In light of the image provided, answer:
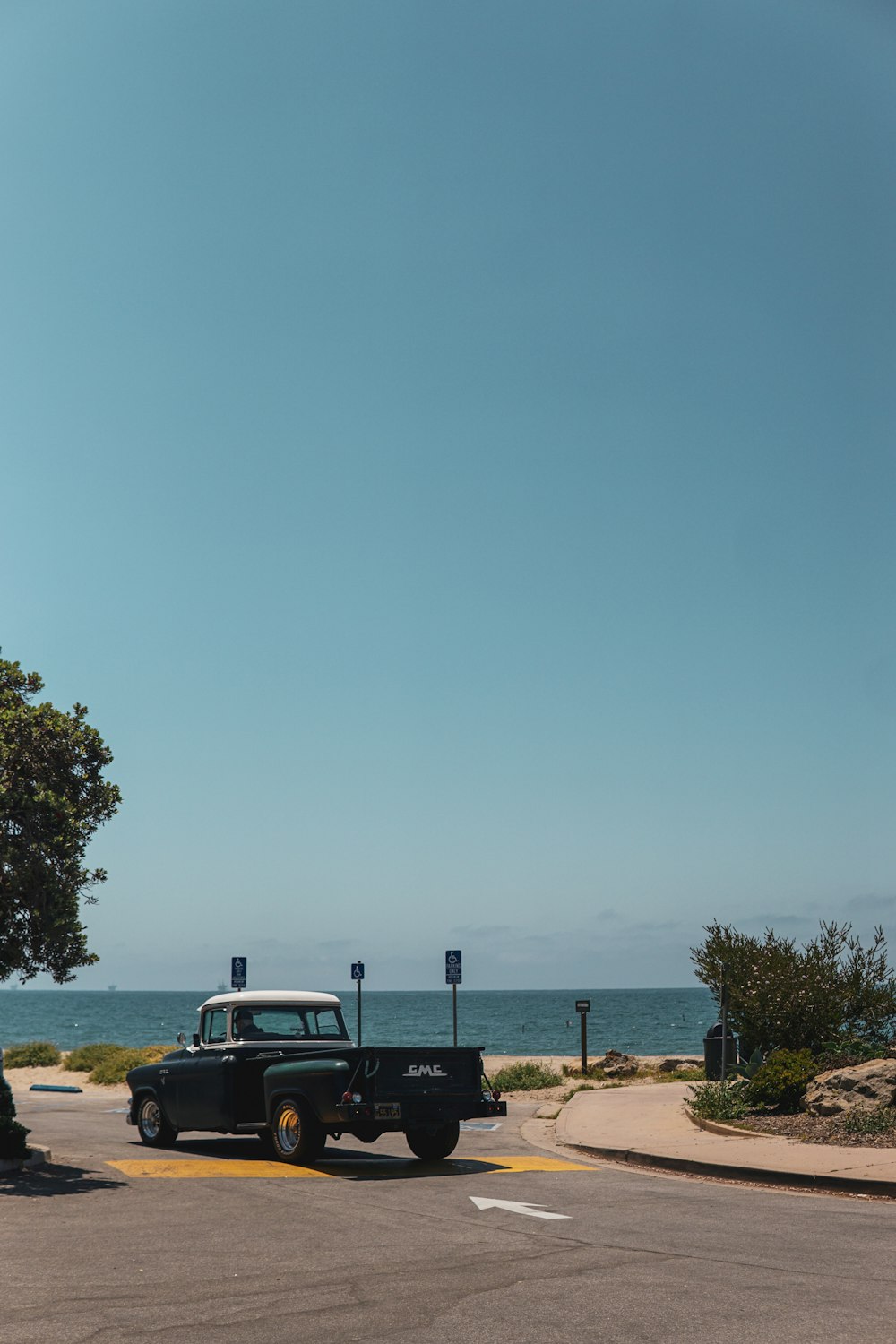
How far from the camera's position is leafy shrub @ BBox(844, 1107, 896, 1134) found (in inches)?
603

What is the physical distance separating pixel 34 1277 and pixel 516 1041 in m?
74.5

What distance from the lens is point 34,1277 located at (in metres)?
8.50

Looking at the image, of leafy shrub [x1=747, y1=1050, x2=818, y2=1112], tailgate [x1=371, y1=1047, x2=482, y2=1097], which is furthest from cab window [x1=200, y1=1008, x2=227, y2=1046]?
leafy shrub [x1=747, y1=1050, x2=818, y2=1112]

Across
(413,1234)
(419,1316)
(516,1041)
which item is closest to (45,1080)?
(413,1234)

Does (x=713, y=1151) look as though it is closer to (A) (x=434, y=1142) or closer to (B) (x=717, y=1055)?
(A) (x=434, y=1142)

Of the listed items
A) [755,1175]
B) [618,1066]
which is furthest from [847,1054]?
[618,1066]

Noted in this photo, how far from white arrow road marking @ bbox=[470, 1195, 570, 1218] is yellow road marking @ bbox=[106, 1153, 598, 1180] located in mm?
2412

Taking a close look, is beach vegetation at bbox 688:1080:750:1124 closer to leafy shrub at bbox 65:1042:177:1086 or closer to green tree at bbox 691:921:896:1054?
green tree at bbox 691:921:896:1054

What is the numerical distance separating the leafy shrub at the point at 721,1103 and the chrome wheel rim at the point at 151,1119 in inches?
294

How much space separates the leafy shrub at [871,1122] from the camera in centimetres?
1531

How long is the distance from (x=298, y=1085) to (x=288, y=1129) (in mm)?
699

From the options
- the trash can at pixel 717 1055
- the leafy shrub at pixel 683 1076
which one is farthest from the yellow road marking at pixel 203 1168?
the leafy shrub at pixel 683 1076

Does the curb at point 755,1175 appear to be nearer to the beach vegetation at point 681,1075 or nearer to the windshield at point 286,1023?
the windshield at point 286,1023

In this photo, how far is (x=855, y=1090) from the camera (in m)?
16.6
